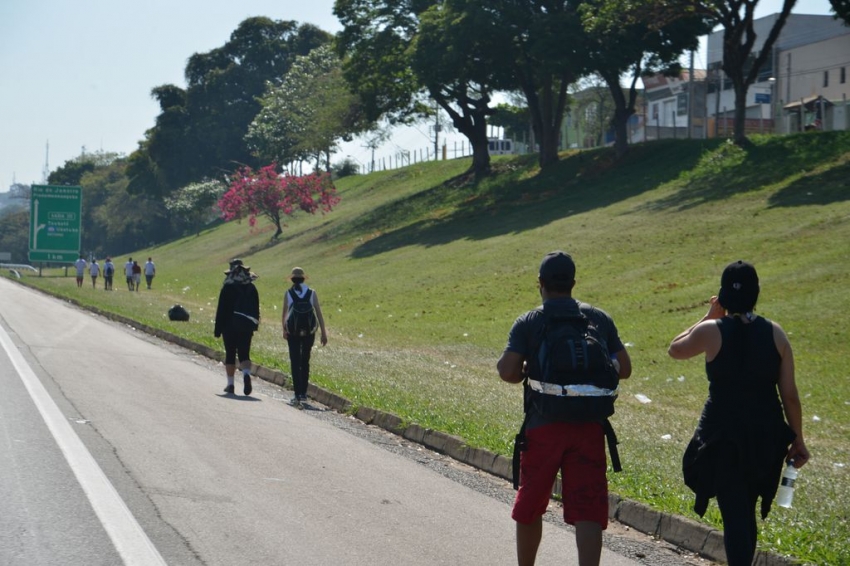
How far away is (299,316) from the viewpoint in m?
15.4

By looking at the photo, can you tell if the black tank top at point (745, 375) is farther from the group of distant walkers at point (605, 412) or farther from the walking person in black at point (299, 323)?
the walking person in black at point (299, 323)

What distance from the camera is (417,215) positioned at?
61406 millimetres

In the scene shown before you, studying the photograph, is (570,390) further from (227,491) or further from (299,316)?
(299,316)

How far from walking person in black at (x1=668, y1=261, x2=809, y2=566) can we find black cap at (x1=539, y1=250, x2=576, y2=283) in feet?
2.39

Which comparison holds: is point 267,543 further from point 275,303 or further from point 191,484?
point 275,303

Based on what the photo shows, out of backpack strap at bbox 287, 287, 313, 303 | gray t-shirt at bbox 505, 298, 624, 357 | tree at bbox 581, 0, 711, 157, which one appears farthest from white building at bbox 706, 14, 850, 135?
gray t-shirt at bbox 505, 298, 624, 357

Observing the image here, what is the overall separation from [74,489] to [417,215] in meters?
53.2

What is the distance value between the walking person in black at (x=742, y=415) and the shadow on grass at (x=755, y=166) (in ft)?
110

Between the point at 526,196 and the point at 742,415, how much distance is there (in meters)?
49.0

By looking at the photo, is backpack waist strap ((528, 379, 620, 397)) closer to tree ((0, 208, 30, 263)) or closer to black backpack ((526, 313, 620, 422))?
black backpack ((526, 313, 620, 422))

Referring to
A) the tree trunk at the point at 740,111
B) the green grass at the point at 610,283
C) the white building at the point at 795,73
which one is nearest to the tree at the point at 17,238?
the green grass at the point at 610,283

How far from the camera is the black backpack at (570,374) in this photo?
5875 millimetres

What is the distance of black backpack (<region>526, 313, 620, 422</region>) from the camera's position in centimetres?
588

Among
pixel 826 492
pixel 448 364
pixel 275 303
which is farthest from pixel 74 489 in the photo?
pixel 275 303
